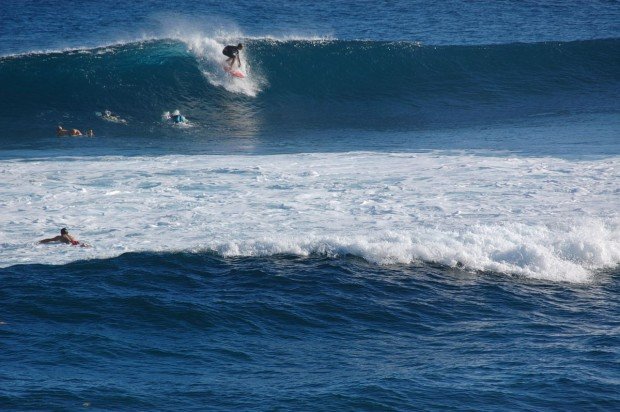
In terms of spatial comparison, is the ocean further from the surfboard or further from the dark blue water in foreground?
the surfboard

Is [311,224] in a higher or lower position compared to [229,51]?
lower

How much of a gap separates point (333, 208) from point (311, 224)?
1.05 metres

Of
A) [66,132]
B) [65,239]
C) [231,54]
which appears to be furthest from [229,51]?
[65,239]

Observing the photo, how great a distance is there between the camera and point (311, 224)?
1491 centimetres

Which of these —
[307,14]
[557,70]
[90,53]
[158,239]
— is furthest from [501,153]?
[307,14]

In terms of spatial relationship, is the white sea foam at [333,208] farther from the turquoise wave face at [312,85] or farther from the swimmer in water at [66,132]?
the turquoise wave face at [312,85]

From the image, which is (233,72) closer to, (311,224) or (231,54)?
(231,54)

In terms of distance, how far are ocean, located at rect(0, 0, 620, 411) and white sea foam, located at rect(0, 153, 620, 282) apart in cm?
6

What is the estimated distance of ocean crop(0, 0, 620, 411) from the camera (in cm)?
961

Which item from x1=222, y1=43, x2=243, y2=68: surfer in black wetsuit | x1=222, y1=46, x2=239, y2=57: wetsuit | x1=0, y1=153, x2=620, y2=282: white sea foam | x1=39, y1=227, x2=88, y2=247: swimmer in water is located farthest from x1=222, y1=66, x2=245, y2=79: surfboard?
x1=39, y1=227, x2=88, y2=247: swimmer in water

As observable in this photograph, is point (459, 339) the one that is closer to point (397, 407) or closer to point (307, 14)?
point (397, 407)

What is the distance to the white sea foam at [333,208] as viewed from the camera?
13664mm

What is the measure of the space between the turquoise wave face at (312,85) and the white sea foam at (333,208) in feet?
18.6

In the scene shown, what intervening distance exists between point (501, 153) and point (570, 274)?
7.55 meters
